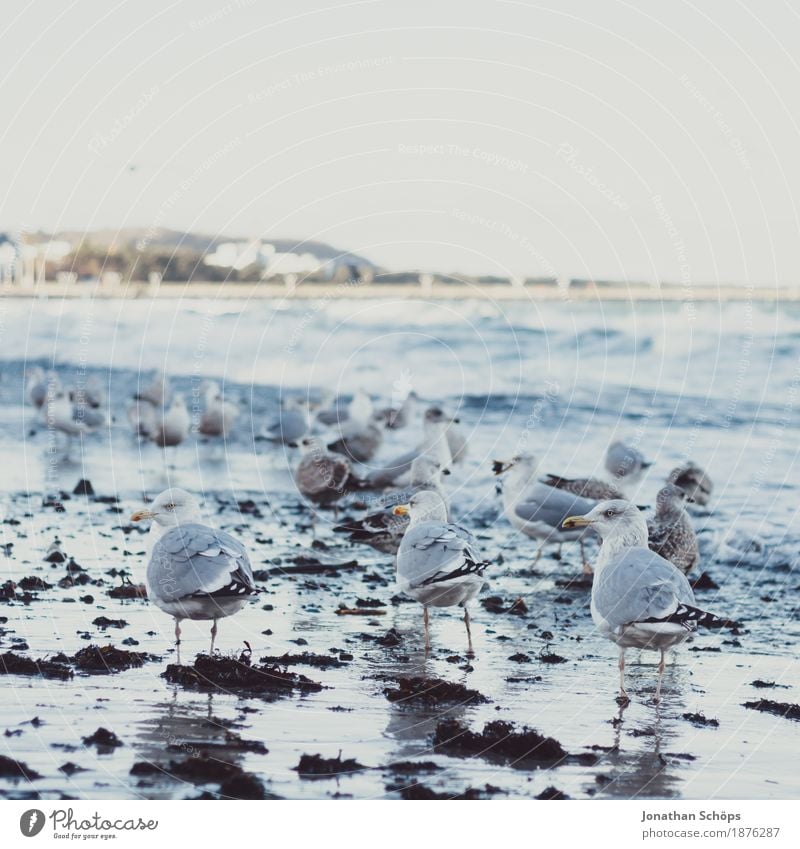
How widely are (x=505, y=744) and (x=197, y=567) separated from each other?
261 centimetres

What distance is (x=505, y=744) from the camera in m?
7.62

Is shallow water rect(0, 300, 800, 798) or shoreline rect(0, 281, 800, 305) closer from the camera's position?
shallow water rect(0, 300, 800, 798)

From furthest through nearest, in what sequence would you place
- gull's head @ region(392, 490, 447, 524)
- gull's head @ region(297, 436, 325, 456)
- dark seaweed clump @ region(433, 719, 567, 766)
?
gull's head @ region(297, 436, 325, 456) → gull's head @ region(392, 490, 447, 524) → dark seaweed clump @ region(433, 719, 567, 766)

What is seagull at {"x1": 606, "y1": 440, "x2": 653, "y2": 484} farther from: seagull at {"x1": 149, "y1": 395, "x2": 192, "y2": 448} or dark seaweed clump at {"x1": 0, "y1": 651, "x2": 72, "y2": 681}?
dark seaweed clump at {"x1": 0, "y1": 651, "x2": 72, "y2": 681}

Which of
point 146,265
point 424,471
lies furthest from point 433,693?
point 146,265

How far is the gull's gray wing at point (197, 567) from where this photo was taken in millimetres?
8961

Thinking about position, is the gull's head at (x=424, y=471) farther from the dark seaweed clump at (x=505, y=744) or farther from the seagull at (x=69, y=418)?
the seagull at (x=69, y=418)

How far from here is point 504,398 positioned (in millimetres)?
28500

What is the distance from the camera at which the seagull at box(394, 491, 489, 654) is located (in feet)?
32.7

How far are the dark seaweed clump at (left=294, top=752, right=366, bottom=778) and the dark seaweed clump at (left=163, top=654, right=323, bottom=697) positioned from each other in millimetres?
1309

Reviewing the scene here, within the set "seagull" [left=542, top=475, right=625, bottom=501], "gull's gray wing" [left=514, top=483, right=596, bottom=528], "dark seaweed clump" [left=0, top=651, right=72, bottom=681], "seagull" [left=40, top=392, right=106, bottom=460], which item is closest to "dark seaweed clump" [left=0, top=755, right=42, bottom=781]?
"dark seaweed clump" [left=0, top=651, right=72, bottom=681]

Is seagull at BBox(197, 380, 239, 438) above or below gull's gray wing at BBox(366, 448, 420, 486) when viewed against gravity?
above

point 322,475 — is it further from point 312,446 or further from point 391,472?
point 312,446

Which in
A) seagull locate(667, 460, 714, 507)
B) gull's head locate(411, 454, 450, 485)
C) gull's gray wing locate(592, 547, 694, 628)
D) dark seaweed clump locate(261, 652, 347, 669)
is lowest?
dark seaweed clump locate(261, 652, 347, 669)
